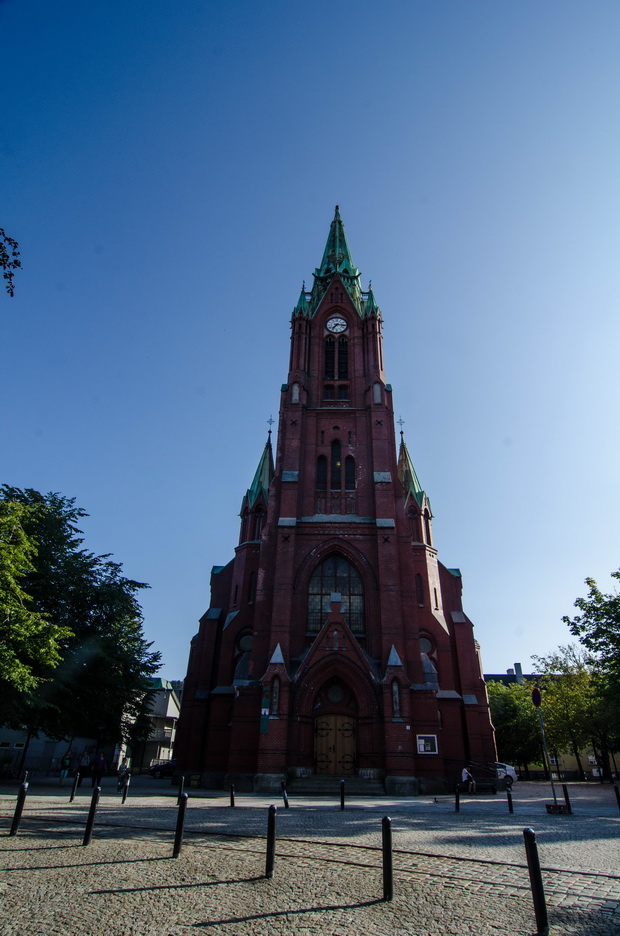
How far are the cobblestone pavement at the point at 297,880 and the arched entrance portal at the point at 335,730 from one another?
13.7 m

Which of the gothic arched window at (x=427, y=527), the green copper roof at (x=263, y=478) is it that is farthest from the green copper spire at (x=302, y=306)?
the gothic arched window at (x=427, y=527)

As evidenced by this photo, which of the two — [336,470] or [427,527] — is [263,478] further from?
[427,527]

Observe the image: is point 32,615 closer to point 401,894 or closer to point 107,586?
point 107,586

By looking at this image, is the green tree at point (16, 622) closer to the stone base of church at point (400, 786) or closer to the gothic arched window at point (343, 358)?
the stone base of church at point (400, 786)

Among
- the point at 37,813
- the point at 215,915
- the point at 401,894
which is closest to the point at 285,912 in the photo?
the point at 215,915

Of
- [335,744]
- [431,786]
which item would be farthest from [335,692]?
[431,786]

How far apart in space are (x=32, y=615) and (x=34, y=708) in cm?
793

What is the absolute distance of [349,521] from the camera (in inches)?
1206

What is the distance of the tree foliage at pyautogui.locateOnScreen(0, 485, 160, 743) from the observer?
79.6ft

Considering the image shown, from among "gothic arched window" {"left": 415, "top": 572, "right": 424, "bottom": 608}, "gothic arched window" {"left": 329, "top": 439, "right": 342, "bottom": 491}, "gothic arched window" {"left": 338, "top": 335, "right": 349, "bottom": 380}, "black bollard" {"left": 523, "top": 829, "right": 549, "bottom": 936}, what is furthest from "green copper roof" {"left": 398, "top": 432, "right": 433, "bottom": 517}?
"black bollard" {"left": 523, "top": 829, "right": 549, "bottom": 936}

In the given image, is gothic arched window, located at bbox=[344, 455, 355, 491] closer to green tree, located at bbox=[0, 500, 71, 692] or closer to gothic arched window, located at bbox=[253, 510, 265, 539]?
gothic arched window, located at bbox=[253, 510, 265, 539]

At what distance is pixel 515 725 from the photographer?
2288 inches

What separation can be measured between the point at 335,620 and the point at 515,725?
42.1 m

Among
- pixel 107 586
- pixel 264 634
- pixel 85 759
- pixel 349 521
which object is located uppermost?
pixel 349 521
